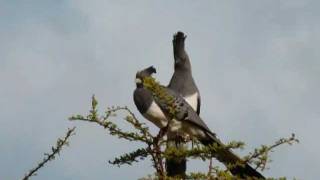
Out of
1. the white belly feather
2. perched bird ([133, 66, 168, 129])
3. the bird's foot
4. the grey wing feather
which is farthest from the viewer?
the bird's foot

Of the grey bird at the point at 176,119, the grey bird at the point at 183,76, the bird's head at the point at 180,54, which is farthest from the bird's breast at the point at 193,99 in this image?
the grey bird at the point at 176,119

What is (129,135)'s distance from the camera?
5.20 m

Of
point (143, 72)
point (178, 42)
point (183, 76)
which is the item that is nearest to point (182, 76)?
point (183, 76)

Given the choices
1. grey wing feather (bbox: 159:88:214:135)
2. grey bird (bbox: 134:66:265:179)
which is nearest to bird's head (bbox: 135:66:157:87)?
grey bird (bbox: 134:66:265:179)

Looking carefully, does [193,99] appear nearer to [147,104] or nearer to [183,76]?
[183,76]

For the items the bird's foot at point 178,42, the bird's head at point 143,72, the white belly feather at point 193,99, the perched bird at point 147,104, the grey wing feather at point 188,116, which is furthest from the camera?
the bird's foot at point 178,42

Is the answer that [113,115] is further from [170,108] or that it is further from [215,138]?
[215,138]

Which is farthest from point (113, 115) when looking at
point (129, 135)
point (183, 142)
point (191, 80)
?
point (191, 80)

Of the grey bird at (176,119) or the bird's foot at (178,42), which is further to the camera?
the bird's foot at (178,42)

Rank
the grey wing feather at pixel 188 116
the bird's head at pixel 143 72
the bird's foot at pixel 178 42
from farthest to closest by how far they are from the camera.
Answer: the bird's foot at pixel 178 42
the bird's head at pixel 143 72
the grey wing feather at pixel 188 116

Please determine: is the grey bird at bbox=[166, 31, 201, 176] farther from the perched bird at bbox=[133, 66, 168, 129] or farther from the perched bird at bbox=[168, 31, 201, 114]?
the perched bird at bbox=[133, 66, 168, 129]

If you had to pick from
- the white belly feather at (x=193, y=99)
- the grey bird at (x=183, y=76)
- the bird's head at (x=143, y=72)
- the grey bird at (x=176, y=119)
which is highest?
the grey bird at (x=183, y=76)

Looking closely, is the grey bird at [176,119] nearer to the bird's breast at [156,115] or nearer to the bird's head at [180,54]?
the bird's breast at [156,115]

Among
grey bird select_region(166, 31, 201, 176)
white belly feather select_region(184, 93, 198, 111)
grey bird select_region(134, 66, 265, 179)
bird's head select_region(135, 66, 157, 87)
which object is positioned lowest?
grey bird select_region(134, 66, 265, 179)
